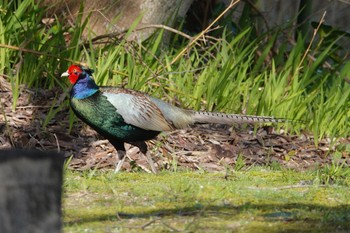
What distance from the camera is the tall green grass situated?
8727 mm

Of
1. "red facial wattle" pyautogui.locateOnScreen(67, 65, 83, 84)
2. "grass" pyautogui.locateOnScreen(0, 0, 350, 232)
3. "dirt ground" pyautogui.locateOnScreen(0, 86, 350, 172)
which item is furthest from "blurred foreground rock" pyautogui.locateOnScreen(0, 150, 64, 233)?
"dirt ground" pyautogui.locateOnScreen(0, 86, 350, 172)

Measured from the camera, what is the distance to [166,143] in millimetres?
8461

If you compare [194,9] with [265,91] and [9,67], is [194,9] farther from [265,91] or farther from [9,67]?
[9,67]

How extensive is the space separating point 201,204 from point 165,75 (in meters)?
3.75

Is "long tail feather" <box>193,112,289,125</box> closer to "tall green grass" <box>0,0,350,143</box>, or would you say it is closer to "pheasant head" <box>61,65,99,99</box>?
"tall green grass" <box>0,0,350,143</box>

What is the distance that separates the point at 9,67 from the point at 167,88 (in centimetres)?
147

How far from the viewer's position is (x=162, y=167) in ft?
25.7

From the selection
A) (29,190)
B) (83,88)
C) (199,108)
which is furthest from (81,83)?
(29,190)

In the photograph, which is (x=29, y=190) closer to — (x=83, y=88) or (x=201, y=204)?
(x=201, y=204)

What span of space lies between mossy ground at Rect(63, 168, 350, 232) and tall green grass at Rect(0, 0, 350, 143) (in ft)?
6.59

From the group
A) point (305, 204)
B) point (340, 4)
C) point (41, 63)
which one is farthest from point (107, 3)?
point (340, 4)

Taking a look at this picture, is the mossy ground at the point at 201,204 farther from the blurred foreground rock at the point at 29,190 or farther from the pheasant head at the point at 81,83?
the blurred foreground rock at the point at 29,190

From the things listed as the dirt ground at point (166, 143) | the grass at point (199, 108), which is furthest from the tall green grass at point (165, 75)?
the dirt ground at point (166, 143)

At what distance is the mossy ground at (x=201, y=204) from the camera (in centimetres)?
499
